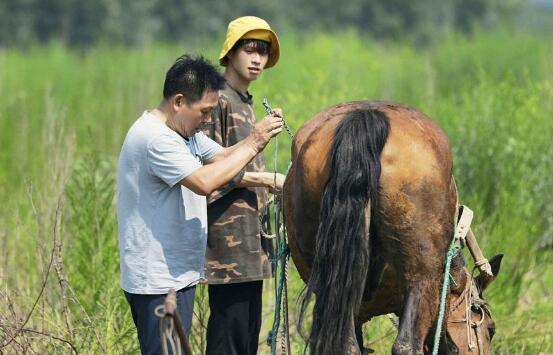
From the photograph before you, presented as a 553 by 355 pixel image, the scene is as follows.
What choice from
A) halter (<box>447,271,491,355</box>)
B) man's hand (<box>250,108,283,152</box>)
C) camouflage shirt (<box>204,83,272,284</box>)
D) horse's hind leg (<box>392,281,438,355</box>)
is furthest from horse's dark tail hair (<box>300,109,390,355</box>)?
camouflage shirt (<box>204,83,272,284</box>)

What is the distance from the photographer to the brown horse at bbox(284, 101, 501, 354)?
4.76 meters

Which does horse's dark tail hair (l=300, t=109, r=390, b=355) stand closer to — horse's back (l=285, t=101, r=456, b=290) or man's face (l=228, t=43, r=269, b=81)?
horse's back (l=285, t=101, r=456, b=290)

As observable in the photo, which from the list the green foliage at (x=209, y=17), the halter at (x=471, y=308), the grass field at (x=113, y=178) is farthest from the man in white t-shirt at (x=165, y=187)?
the green foliage at (x=209, y=17)

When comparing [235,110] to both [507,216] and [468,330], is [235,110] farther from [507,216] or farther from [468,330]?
[507,216]

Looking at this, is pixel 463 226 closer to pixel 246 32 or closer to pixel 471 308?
pixel 471 308

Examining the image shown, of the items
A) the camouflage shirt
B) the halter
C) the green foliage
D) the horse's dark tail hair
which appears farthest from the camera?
the green foliage

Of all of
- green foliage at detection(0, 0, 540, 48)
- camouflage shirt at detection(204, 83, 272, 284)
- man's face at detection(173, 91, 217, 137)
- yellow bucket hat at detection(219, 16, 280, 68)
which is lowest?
camouflage shirt at detection(204, 83, 272, 284)

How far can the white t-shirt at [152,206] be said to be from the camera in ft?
16.1

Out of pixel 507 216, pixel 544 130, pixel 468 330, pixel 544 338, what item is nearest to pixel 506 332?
pixel 544 338

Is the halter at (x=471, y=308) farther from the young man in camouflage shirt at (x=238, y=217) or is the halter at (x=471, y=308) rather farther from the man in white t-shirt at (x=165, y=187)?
the man in white t-shirt at (x=165, y=187)

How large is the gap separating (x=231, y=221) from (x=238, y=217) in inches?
1.6

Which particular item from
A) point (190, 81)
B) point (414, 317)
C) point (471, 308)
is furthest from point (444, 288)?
point (190, 81)

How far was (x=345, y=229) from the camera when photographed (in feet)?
15.6

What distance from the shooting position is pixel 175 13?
49594 mm
